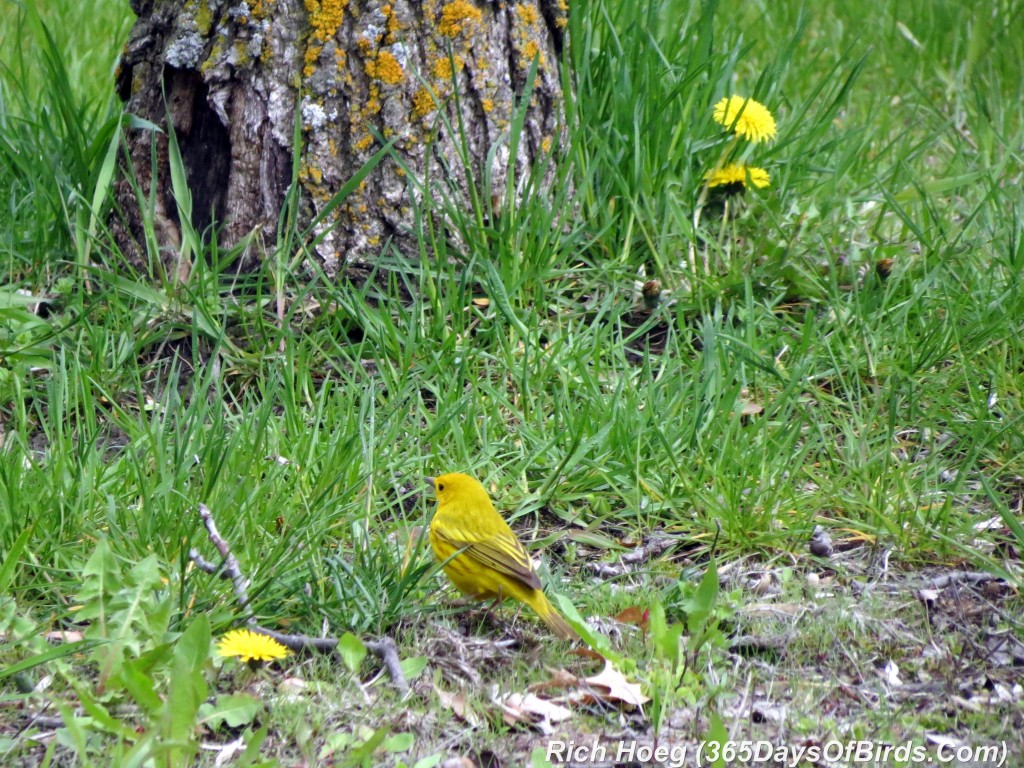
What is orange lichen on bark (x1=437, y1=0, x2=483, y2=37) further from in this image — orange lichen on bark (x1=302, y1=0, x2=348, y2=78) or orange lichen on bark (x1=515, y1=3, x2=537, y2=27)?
orange lichen on bark (x1=302, y1=0, x2=348, y2=78)

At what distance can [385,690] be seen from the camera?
2797 mm

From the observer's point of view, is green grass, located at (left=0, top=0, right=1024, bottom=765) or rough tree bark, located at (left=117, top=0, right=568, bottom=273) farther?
rough tree bark, located at (left=117, top=0, right=568, bottom=273)

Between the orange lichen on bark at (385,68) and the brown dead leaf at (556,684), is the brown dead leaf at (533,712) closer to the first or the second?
the brown dead leaf at (556,684)

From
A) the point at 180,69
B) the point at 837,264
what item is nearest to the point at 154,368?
the point at 180,69

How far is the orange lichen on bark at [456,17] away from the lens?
4227mm

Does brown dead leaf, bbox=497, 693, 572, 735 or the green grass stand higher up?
the green grass

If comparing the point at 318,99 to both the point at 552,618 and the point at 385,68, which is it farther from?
the point at 552,618

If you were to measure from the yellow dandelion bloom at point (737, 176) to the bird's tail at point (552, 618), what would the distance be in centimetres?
217

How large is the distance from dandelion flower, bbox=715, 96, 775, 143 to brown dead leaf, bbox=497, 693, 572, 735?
262cm

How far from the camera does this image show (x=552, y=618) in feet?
9.87

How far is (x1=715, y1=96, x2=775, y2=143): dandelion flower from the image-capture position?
14.9ft

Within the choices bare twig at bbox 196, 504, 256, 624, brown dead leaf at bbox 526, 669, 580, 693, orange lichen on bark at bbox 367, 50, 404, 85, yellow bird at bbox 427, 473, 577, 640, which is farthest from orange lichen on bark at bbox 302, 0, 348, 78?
brown dead leaf at bbox 526, 669, 580, 693

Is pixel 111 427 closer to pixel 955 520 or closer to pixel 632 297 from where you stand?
pixel 632 297

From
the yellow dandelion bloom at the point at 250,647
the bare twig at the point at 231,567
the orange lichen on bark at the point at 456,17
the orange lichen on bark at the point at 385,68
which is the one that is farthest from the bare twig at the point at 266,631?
the orange lichen on bark at the point at 456,17
